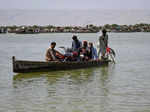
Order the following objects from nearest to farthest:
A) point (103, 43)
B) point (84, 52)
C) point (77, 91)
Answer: point (77, 91)
point (84, 52)
point (103, 43)

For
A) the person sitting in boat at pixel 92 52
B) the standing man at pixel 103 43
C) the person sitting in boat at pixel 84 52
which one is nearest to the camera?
the person sitting in boat at pixel 84 52

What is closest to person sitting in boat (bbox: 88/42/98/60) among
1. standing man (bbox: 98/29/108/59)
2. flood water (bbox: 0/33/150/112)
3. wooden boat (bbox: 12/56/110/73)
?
wooden boat (bbox: 12/56/110/73)

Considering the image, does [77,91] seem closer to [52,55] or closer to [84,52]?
[52,55]

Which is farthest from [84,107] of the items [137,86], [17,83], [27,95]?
[17,83]

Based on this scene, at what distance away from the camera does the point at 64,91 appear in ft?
43.2

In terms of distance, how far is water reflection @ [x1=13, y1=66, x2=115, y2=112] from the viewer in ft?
36.8

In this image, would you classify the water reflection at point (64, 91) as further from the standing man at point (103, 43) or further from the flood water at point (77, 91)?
the standing man at point (103, 43)

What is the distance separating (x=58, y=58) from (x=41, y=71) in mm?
876

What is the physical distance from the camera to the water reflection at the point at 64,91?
11.2 m

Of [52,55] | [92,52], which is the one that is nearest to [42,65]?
[52,55]

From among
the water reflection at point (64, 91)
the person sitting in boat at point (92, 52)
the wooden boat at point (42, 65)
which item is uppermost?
the person sitting in boat at point (92, 52)

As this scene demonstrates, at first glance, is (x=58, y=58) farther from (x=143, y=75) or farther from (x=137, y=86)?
(x=137, y=86)

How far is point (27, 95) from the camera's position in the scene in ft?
41.3

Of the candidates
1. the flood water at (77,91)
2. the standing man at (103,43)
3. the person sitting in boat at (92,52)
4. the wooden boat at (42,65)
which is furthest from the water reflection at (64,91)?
the standing man at (103,43)
